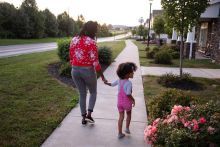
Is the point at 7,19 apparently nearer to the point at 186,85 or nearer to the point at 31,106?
the point at 186,85

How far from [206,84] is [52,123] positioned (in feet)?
21.5

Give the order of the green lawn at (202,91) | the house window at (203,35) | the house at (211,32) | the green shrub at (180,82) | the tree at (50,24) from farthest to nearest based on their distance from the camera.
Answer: the tree at (50,24), the house window at (203,35), the house at (211,32), the green shrub at (180,82), the green lawn at (202,91)

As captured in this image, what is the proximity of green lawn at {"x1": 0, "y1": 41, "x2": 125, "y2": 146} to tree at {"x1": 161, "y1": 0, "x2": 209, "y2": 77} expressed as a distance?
438cm

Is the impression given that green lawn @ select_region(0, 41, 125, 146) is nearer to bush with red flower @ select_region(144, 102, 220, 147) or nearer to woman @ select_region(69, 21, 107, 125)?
woman @ select_region(69, 21, 107, 125)

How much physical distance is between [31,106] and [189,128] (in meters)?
3.83

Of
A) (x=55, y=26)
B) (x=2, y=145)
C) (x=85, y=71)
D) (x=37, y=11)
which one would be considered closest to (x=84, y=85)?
(x=85, y=71)

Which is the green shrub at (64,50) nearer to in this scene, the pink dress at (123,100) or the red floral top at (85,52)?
the red floral top at (85,52)

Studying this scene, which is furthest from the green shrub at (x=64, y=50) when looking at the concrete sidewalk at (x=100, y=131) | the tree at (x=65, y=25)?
the tree at (x=65, y=25)

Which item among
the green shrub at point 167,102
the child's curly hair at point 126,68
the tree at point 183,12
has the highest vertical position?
the tree at point 183,12

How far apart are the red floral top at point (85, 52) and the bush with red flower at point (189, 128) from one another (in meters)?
1.56

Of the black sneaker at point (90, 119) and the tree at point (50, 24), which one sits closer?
the black sneaker at point (90, 119)

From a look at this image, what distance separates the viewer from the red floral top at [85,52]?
17.3 ft

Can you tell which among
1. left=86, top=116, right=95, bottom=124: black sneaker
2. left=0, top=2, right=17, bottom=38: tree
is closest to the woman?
left=86, top=116, right=95, bottom=124: black sneaker

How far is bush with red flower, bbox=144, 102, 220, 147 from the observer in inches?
152
